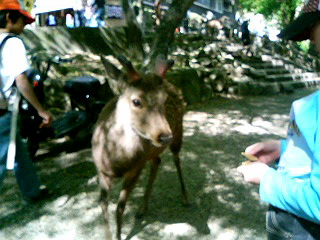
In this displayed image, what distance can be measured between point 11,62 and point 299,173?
2771mm

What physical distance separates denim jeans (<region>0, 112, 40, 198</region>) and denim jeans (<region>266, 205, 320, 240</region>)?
262 centimetres

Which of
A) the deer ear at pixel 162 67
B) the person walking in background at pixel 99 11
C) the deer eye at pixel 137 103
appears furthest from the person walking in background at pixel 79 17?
the deer eye at pixel 137 103

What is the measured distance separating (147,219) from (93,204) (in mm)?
714

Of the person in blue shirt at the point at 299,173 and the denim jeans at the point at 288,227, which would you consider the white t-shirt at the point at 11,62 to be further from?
the denim jeans at the point at 288,227

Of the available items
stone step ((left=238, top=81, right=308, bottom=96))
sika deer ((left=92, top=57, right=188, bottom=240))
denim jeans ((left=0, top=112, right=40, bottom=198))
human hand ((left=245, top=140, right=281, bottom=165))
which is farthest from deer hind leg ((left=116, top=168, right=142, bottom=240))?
stone step ((left=238, top=81, right=308, bottom=96))

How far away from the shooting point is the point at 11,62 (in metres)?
3.26

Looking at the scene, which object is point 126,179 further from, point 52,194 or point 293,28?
point 293,28

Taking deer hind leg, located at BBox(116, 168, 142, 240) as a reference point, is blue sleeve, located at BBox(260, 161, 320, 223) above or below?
above

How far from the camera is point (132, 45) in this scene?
9.25m

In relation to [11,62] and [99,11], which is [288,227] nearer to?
[11,62]

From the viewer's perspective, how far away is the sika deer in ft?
9.41

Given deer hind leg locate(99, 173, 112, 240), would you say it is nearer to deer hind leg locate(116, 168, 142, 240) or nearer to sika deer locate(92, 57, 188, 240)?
sika deer locate(92, 57, 188, 240)

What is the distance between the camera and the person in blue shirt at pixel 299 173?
132 centimetres

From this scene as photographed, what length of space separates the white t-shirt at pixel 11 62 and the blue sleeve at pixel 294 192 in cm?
261
